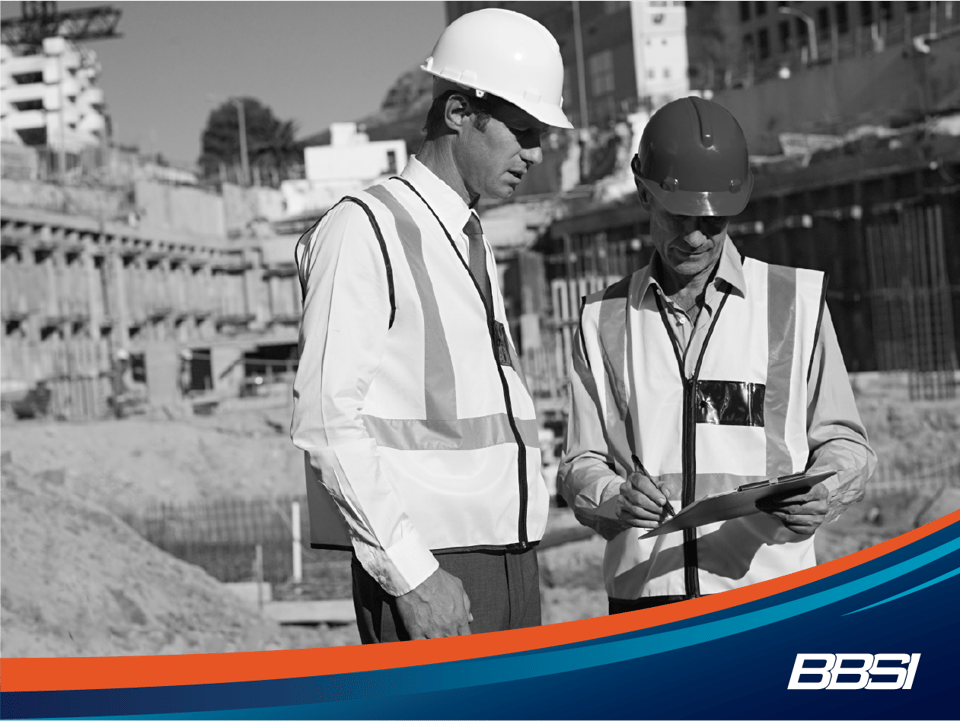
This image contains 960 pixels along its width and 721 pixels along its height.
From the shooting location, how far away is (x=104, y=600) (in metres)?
7.43

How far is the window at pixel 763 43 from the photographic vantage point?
40281 mm

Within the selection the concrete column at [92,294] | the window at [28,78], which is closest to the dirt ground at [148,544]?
the concrete column at [92,294]

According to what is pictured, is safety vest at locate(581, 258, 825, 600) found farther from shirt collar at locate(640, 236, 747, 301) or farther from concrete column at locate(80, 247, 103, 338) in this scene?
concrete column at locate(80, 247, 103, 338)

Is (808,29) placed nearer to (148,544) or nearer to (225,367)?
(225,367)

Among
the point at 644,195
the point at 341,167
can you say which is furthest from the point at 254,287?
the point at 644,195

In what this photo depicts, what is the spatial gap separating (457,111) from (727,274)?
2.43 feet

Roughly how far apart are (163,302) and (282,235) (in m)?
9.43

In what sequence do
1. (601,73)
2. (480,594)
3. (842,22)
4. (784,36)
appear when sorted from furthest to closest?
1. (601,73)
2. (784,36)
3. (842,22)
4. (480,594)

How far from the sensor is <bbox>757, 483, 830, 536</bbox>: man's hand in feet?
7.40

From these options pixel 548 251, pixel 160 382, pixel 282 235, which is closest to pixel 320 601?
pixel 160 382

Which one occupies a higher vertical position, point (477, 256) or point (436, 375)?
point (477, 256)

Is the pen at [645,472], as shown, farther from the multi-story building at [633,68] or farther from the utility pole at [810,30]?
the multi-story building at [633,68]

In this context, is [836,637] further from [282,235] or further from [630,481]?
[282,235]

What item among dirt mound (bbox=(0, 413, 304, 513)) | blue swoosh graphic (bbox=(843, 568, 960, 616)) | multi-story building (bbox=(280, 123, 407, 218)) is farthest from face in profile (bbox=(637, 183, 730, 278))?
multi-story building (bbox=(280, 123, 407, 218))
